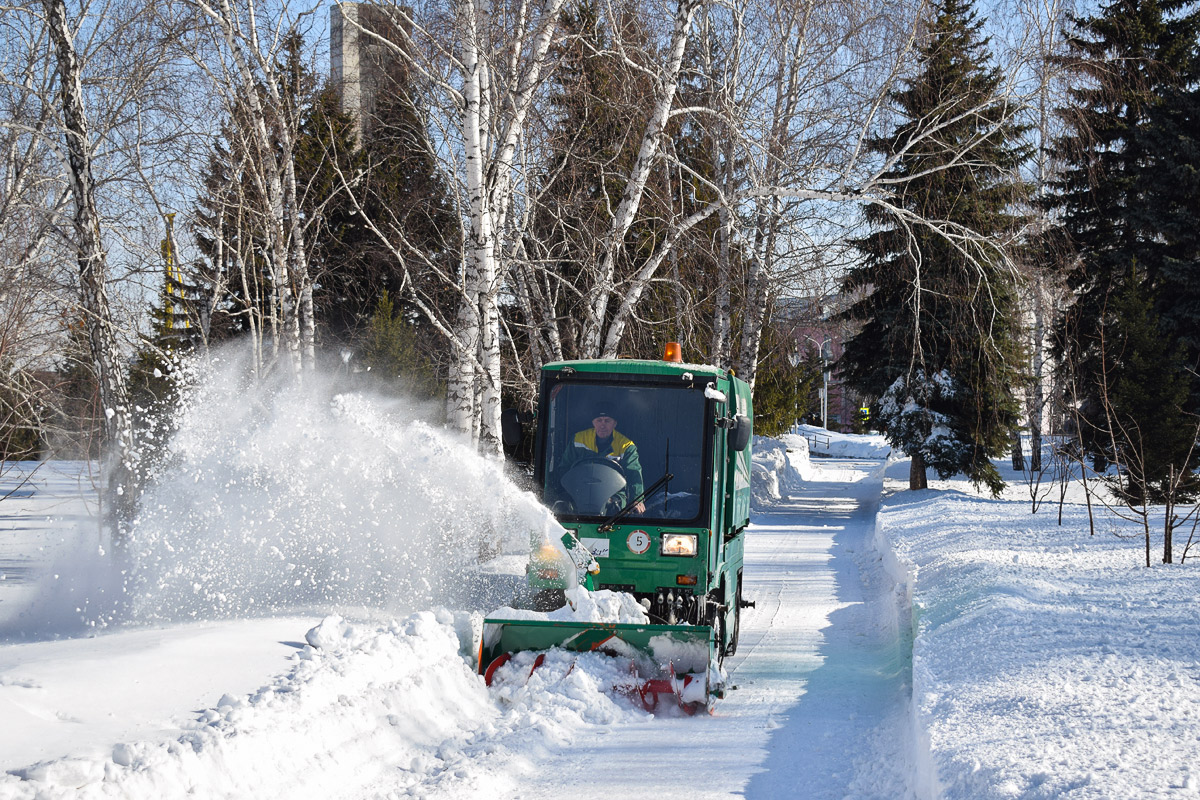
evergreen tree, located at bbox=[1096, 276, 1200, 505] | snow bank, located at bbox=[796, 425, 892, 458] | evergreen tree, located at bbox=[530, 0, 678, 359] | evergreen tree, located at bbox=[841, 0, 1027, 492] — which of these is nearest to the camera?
evergreen tree, located at bbox=[530, 0, 678, 359]

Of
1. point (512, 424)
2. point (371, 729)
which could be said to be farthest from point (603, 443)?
point (371, 729)

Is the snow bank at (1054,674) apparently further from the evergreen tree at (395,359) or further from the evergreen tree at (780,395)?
the evergreen tree at (780,395)

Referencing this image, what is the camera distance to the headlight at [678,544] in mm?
6871

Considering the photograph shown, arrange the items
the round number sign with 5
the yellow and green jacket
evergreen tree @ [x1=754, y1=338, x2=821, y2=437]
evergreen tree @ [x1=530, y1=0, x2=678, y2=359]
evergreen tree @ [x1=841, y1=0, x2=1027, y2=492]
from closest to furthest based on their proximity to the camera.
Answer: the round number sign with 5
the yellow and green jacket
evergreen tree @ [x1=530, y1=0, x2=678, y2=359]
evergreen tree @ [x1=841, y1=0, x2=1027, y2=492]
evergreen tree @ [x1=754, y1=338, x2=821, y2=437]

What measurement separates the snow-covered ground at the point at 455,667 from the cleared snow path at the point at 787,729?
1.1 inches

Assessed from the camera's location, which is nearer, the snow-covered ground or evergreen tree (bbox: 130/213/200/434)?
the snow-covered ground

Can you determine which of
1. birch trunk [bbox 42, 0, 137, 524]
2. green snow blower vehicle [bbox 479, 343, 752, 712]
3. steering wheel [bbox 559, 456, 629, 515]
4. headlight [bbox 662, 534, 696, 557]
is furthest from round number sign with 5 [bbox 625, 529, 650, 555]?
birch trunk [bbox 42, 0, 137, 524]

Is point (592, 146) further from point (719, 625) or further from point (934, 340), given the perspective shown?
point (934, 340)

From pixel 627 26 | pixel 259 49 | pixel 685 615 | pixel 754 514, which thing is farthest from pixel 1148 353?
pixel 259 49

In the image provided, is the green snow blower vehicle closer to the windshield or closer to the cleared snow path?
the windshield

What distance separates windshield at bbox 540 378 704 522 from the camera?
693 centimetres

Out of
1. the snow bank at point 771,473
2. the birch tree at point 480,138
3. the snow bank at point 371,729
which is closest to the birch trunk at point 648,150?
the birch tree at point 480,138

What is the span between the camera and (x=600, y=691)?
618 cm

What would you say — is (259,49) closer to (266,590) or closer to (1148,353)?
(266,590)
